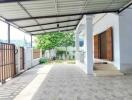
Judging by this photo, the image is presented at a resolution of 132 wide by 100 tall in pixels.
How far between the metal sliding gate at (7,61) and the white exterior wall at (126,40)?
6.01 metres

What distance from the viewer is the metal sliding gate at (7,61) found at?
1143cm

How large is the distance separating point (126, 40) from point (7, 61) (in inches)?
263

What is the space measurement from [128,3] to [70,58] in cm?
2217

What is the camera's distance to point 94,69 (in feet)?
48.9

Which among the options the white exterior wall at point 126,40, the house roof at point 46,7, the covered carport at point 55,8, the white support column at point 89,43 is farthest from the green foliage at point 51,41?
the house roof at point 46,7

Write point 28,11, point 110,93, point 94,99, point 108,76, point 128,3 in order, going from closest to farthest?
1. point 94,99
2. point 110,93
3. point 28,11
4. point 128,3
5. point 108,76

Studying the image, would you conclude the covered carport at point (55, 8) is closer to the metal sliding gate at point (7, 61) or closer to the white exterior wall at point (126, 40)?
the white exterior wall at point (126, 40)

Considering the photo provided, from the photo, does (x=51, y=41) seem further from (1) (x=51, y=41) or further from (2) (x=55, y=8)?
(2) (x=55, y=8)

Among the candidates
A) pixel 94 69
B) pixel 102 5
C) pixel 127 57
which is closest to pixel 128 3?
pixel 102 5

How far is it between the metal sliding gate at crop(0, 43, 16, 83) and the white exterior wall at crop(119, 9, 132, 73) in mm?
6009

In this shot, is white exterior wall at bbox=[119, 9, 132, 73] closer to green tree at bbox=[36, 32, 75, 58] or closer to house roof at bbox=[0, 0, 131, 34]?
house roof at bbox=[0, 0, 131, 34]

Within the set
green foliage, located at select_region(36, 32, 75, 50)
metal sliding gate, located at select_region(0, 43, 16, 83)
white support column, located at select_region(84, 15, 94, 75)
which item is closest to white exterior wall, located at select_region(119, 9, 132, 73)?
white support column, located at select_region(84, 15, 94, 75)

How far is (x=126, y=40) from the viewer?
14.4 metres

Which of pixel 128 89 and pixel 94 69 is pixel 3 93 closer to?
pixel 128 89
